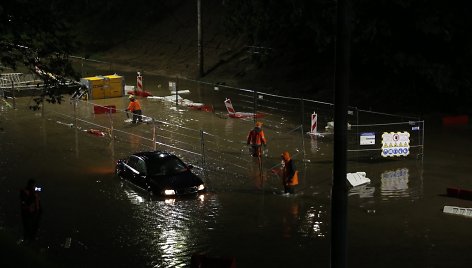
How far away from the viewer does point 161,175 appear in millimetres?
21938

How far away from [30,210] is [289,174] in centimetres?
740

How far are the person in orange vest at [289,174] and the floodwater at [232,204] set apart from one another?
0.39 metres

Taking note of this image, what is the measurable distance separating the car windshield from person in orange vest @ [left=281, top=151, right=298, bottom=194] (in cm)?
302

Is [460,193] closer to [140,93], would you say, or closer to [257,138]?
[257,138]

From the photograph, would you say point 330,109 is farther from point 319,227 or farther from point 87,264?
point 87,264

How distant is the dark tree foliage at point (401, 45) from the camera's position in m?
35.4

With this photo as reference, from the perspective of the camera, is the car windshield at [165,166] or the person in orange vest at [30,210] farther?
the car windshield at [165,166]

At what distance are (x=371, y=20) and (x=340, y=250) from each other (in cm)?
2719

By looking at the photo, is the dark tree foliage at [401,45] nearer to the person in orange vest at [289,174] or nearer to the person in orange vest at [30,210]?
the person in orange vest at [289,174]

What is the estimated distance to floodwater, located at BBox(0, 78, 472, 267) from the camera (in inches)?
661

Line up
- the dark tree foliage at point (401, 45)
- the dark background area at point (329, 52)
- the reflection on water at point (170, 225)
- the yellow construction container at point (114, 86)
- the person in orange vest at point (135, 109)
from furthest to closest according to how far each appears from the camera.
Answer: the yellow construction container at point (114, 86) < the dark background area at point (329, 52) < the dark tree foliage at point (401, 45) < the person in orange vest at point (135, 109) < the reflection on water at point (170, 225)

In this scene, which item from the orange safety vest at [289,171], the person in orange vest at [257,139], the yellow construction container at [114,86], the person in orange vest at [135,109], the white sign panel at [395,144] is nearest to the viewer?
the orange safety vest at [289,171]

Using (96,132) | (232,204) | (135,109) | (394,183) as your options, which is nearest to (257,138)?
(394,183)

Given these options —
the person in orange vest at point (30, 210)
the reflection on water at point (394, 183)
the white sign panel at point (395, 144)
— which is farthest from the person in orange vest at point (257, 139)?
the person in orange vest at point (30, 210)
